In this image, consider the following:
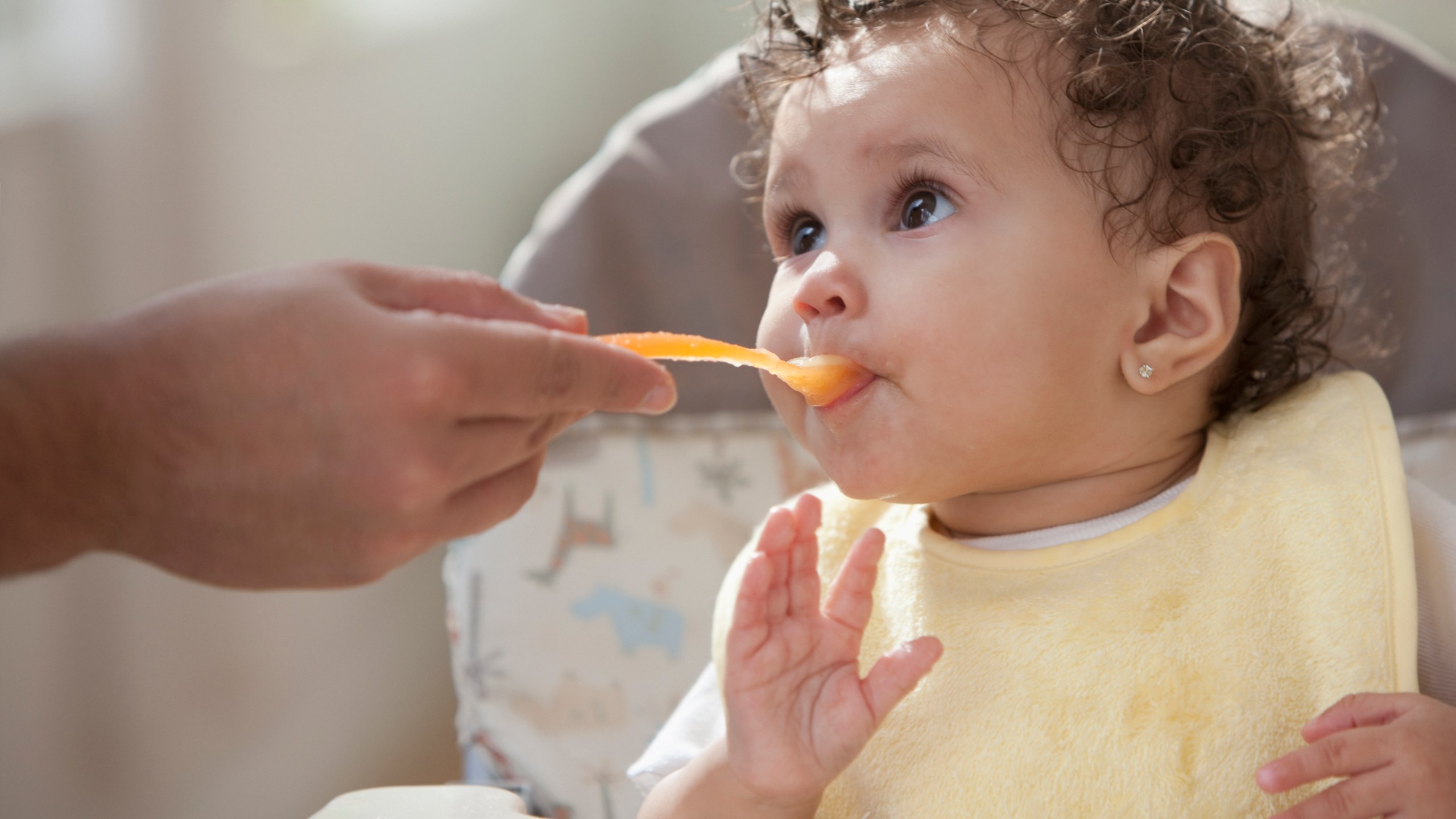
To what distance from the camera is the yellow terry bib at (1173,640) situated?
2.57 feet

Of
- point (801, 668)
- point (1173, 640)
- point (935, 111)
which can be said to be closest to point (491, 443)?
point (801, 668)

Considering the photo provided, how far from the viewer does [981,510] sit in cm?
93

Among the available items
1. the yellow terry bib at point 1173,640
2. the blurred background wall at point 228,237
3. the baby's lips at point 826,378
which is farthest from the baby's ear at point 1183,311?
the blurred background wall at point 228,237

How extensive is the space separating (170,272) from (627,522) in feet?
1.92

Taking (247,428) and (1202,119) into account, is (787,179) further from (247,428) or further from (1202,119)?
(247,428)

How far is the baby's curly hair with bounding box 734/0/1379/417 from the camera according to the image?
0.82 metres

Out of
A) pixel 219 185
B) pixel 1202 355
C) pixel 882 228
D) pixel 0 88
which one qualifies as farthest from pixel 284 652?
pixel 1202 355

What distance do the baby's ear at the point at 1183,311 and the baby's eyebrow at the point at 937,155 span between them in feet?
0.46

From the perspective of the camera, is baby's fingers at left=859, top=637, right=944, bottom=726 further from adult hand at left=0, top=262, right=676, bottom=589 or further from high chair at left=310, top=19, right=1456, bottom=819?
high chair at left=310, top=19, right=1456, bottom=819

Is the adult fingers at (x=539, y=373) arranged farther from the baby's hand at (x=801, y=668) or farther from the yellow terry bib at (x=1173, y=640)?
the yellow terry bib at (x=1173, y=640)

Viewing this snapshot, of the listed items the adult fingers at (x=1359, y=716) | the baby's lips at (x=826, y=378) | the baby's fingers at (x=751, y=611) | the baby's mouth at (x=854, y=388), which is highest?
the baby's lips at (x=826, y=378)

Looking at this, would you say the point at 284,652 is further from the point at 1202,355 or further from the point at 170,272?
the point at 1202,355

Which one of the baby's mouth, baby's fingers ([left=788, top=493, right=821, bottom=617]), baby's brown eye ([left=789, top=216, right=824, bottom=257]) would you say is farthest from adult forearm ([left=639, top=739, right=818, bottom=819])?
baby's brown eye ([left=789, top=216, right=824, bottom=257])

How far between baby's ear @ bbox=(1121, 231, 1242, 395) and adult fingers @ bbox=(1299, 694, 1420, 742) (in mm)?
250
